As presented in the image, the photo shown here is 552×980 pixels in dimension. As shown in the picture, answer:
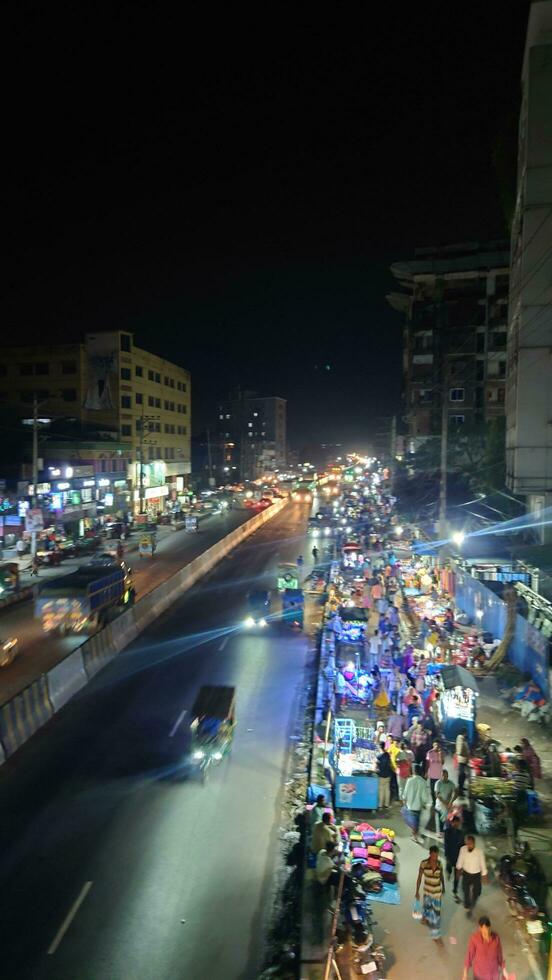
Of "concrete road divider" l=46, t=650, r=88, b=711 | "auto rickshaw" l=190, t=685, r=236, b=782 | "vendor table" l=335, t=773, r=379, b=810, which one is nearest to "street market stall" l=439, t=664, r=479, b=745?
"vendor table" l=335, t=773, r=379, b=810

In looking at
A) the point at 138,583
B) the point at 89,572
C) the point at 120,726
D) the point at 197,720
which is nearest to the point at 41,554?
the point at 138,583

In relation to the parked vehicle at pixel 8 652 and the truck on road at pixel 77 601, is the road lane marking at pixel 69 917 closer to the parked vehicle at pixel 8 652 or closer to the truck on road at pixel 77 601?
the parked vehicle at pixel 8 652

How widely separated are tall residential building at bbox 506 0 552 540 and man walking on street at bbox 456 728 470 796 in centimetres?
1748

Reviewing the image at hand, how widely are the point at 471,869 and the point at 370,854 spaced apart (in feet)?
5.89

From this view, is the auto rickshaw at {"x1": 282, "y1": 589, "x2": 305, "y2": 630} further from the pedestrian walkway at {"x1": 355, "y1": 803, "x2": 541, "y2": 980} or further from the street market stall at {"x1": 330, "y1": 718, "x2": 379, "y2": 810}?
the pedestrian walkway at {"x1": 355, "y1": 803, "x2": 541, "y2": 980}

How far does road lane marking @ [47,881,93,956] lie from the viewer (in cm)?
823

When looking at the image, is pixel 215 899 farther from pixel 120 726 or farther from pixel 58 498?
pixel 58 498

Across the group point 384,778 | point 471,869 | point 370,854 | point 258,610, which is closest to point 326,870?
point 370,854

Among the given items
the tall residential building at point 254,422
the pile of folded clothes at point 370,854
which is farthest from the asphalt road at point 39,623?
the tall residential building at point 254,422

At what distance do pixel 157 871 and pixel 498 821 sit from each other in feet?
18.9

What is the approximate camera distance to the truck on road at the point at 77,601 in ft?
73.8

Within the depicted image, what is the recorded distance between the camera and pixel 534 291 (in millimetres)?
27453

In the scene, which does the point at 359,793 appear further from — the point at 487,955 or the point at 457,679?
the point at 487,955

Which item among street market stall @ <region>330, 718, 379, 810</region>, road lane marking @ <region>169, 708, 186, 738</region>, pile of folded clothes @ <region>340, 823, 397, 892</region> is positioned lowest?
road lane marking @ <region>169, 708, 186, 738</region>
